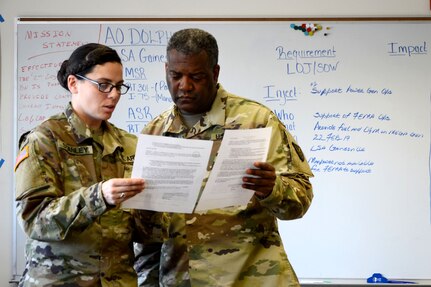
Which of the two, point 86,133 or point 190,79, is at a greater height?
point 190,79

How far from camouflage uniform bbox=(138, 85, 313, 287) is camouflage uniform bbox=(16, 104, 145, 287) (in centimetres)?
16

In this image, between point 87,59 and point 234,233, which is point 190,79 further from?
point 234,233

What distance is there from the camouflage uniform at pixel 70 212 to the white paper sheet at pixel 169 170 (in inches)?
4.1

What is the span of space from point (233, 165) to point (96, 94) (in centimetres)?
45

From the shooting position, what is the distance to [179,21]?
3.60 meters

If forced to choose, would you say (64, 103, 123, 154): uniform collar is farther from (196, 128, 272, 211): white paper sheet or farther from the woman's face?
(196, 128, 272, 211): white paper sheet

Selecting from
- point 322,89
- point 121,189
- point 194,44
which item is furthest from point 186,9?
point 121,189

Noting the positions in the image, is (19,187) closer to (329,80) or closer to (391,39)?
(329,80)

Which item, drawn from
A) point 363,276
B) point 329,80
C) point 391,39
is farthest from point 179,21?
point 363,276

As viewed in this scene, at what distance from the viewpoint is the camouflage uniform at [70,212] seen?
5.07 feet

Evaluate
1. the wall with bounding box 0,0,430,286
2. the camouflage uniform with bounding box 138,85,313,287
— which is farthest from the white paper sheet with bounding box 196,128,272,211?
the wall with bounding box 0,0,430,286

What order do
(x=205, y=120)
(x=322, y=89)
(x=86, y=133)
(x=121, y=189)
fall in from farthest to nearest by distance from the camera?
(x=322, y=89), (x=205, y=120), (x=86, y=133), (x=121, y=189)

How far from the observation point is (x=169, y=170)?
1.54 metres

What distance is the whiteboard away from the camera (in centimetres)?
356
